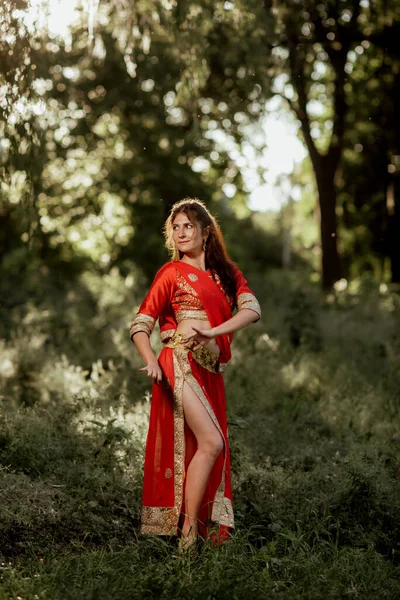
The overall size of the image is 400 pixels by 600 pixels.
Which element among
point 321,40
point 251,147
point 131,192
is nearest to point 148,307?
point 251,147

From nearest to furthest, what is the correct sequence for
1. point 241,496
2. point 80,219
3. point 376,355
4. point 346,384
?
point 241,496
point 346,384
point 376,355
point 80,219

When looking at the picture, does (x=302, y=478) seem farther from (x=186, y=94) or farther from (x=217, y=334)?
(x=186, y=94)

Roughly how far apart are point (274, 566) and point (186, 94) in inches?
183

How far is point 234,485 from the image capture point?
625cm

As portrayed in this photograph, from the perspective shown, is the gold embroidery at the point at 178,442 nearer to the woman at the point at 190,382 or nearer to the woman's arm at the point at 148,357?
the woman at the point at 190,382

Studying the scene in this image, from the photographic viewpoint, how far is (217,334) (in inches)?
191

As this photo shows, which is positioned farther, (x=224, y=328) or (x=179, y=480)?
(x=179, y=480)

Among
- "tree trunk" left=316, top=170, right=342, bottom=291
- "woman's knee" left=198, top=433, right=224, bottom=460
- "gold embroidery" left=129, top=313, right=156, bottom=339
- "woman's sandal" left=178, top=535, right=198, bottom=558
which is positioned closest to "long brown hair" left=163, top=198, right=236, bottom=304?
"gold embroidery" left=129, top=313, right=156, bottom=339

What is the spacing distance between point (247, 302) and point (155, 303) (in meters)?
0.56

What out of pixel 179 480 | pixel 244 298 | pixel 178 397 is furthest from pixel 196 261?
pixel 179 480

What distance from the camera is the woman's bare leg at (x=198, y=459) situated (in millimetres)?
4891

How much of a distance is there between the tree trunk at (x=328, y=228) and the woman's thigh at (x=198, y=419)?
14.8m

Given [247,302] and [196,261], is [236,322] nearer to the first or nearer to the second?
[247,302]

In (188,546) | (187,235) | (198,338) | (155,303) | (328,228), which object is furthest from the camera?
(328,228)
